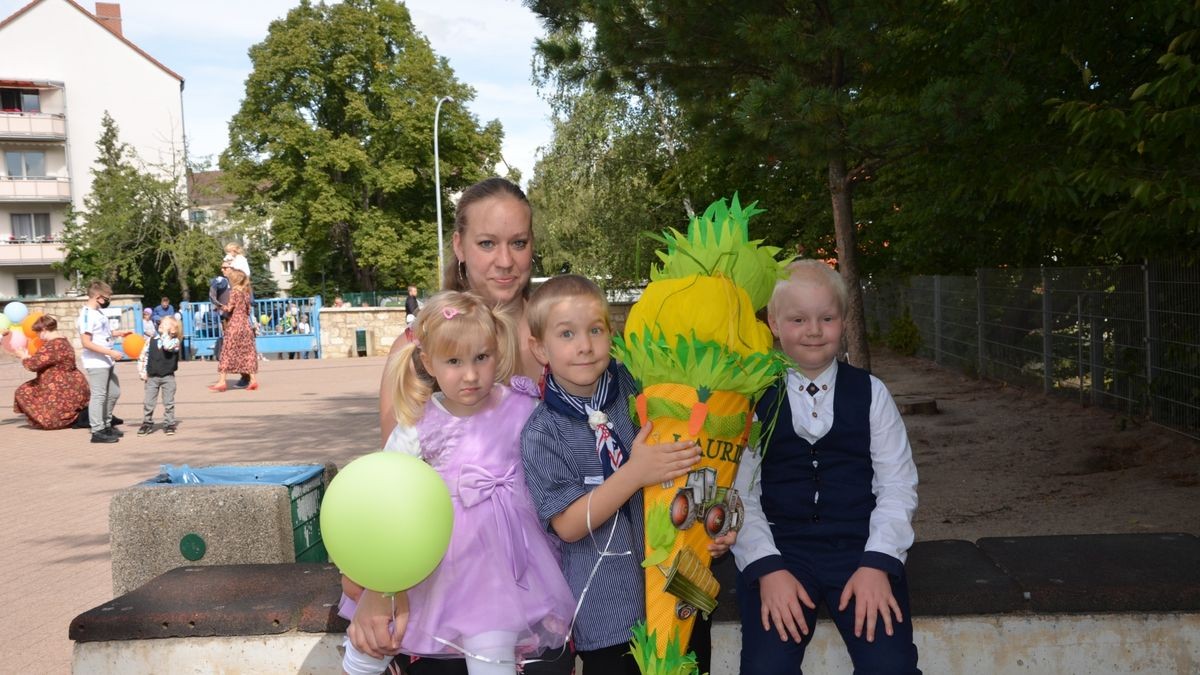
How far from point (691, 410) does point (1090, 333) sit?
380 inches

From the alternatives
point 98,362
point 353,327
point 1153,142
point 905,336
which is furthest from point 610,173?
point 1153,142

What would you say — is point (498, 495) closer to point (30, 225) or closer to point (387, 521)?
point (387, 521)

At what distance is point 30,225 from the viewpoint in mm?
47344

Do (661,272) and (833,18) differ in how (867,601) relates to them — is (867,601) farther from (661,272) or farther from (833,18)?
(833,18)

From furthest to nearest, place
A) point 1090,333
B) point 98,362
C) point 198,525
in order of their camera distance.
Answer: point 98,362 < point 1090,333 < point 198,525

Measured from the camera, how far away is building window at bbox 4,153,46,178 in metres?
46.0

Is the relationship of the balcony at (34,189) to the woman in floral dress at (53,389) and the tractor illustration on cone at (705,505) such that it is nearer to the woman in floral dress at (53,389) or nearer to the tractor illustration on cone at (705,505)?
the woman in floral dress at (53,389)

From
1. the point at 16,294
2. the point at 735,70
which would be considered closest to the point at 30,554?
the point at 735,70

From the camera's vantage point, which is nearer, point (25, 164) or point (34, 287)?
point (25, 164)

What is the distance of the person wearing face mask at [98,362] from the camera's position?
11320mm

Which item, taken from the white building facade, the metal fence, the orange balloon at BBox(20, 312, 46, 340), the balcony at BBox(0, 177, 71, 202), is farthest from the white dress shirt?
the balcony at BBox(0, 177, 71, 202)

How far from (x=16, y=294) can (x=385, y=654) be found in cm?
5219

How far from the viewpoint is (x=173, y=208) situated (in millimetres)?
39469

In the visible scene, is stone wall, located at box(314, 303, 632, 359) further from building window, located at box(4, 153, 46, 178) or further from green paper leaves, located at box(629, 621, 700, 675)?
building window, located at box(4, 153, 46, 178)
